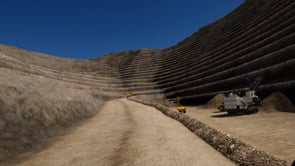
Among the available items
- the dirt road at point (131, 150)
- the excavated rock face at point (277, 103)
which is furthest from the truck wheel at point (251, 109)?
the dirt road at point (131, 150)

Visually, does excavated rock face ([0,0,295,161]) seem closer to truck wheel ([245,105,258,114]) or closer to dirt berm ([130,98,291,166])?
truck wheel ([245,105,258,114])

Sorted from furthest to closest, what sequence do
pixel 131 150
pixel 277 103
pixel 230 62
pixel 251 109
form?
pixel 230 62 → pixel 251 109 → pixel 277 103 → pixel 131 150

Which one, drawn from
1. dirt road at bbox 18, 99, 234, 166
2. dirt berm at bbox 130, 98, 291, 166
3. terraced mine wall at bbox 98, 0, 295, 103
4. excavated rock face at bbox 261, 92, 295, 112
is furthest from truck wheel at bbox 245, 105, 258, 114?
dirt berm at bbox 130, 98, 291, 166

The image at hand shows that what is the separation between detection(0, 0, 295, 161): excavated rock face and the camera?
1294cm

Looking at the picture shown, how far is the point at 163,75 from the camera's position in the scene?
58781 millimetres

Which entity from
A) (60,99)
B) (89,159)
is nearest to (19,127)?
(89,159)

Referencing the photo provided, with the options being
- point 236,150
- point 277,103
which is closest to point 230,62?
point 277,103

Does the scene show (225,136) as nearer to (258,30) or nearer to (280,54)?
(280,54)

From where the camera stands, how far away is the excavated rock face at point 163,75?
12938 millimetres

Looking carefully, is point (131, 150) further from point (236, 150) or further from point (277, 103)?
point (277, 103)

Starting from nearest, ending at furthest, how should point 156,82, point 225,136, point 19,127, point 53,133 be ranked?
point 225,136, point 19,127, point 53,133, point 156,82

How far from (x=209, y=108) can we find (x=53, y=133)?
69.0 feet

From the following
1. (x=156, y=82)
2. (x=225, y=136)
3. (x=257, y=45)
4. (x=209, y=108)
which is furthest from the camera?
(x=156, y=82)

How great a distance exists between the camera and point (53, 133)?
13.5m
